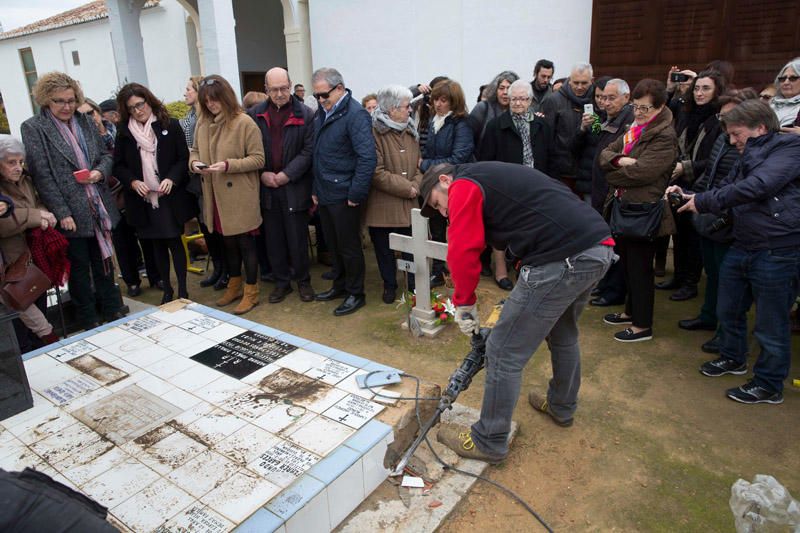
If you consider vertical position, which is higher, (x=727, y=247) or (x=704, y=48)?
(x=704, y=48)

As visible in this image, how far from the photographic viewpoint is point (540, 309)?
258 cm

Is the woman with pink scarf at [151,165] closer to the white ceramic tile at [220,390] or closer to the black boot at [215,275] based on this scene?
the black boot at [215,275]

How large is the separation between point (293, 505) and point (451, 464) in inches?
37.8

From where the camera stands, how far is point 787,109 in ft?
12.4

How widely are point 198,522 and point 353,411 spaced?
2.95 feet

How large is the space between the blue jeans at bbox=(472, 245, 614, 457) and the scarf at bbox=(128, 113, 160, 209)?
3437 mm

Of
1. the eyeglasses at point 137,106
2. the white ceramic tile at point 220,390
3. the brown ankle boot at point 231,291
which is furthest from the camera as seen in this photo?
the brown ankle boot at point 231,291

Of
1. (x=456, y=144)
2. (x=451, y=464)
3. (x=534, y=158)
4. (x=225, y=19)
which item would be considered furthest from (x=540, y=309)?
(x=225, y=19)

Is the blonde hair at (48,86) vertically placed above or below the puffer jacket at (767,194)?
above

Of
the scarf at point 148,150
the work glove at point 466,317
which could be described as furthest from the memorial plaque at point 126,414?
the scarf at point 148,150

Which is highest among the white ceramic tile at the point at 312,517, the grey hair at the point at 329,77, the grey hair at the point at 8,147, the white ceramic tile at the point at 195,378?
the grey hair at the point at 329,77

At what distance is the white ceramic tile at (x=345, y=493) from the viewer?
236cm

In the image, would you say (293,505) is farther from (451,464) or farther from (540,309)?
(540,309)

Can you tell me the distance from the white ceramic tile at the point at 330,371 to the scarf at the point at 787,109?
3328 millimetres
